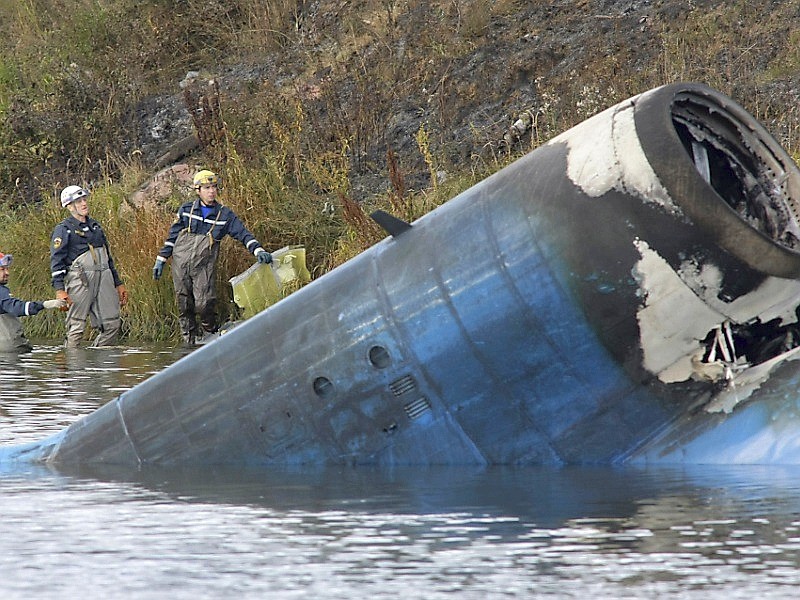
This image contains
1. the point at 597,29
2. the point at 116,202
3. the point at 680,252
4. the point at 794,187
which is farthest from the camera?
the point at 597,29

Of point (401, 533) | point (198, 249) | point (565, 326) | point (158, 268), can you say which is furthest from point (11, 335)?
point (401, 533)

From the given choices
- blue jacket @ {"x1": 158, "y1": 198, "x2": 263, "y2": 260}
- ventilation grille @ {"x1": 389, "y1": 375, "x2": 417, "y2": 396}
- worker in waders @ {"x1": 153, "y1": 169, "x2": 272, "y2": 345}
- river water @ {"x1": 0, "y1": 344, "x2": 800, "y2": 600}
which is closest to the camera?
river water @ {"x1": 0, "y1": 344, "x2": 800, "y2": 600}

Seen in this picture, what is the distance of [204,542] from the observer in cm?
682

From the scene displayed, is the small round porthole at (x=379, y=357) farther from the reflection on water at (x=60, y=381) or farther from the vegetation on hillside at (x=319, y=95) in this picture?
the vegetation on hillside at (x=319, y=95)

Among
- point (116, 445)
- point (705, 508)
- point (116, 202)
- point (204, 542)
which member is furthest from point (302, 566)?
point (116, 202)

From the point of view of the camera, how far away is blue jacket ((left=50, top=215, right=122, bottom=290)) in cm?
1708

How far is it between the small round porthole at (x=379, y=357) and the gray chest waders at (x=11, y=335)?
357 inches

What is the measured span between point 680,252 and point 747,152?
979 mm

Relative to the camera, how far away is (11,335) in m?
16.6

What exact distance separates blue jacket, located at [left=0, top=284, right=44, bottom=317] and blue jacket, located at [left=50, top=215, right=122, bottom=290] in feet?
1.56

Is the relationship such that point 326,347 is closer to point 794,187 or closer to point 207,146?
point 794,187

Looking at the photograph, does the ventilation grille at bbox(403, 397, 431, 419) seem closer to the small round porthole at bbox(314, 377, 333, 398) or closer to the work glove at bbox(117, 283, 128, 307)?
the small round porthole at bbox(314, 377, 333, 398)

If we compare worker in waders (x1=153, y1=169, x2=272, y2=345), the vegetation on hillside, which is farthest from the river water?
the vegetation on hillside

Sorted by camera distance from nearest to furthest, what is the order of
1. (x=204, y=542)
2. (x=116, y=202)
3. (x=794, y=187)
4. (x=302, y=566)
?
→ (x=302, y=566)
(x=204, y=542)
(x=794, y=187)
(x=116, y=202)
